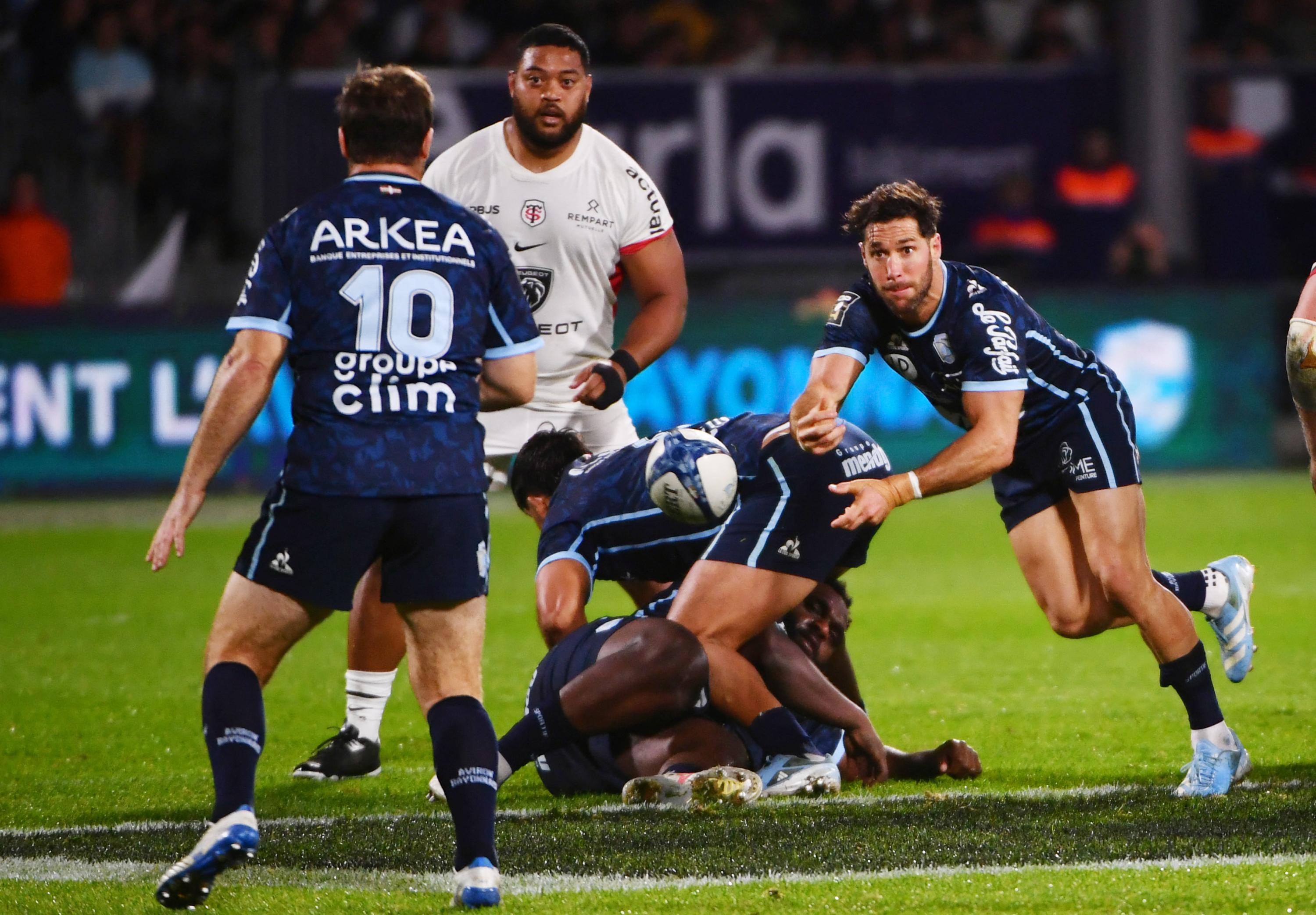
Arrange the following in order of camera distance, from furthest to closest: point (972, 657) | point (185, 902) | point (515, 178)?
1. point (972, 657)
2. point (515, 178)
3. point (185, 902)

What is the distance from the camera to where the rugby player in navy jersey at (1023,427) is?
5414mm

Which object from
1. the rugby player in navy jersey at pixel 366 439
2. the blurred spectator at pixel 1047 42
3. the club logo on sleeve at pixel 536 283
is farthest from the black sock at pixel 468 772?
the blurred spectator at pixel 1047 42

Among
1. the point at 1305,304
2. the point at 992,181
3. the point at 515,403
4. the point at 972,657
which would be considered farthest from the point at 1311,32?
the point at 515,403

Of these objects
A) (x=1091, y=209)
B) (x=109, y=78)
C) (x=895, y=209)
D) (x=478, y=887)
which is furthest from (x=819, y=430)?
(x=1091, y=209)

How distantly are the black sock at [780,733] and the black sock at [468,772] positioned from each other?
1.42 m

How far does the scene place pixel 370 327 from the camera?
423 cm

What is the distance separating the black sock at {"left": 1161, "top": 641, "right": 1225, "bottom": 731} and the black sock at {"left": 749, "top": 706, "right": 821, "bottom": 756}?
109cm

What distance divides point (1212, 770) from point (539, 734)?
1938mm

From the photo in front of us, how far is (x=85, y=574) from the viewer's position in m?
11.1

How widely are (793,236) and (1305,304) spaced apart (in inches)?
446

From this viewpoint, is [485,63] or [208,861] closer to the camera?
[208,861]

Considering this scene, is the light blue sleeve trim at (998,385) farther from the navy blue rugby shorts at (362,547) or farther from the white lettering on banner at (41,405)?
the white lettering on banner at (41,405)

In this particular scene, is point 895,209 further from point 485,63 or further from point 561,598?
point 485,63

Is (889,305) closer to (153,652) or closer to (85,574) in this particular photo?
(153,652)
